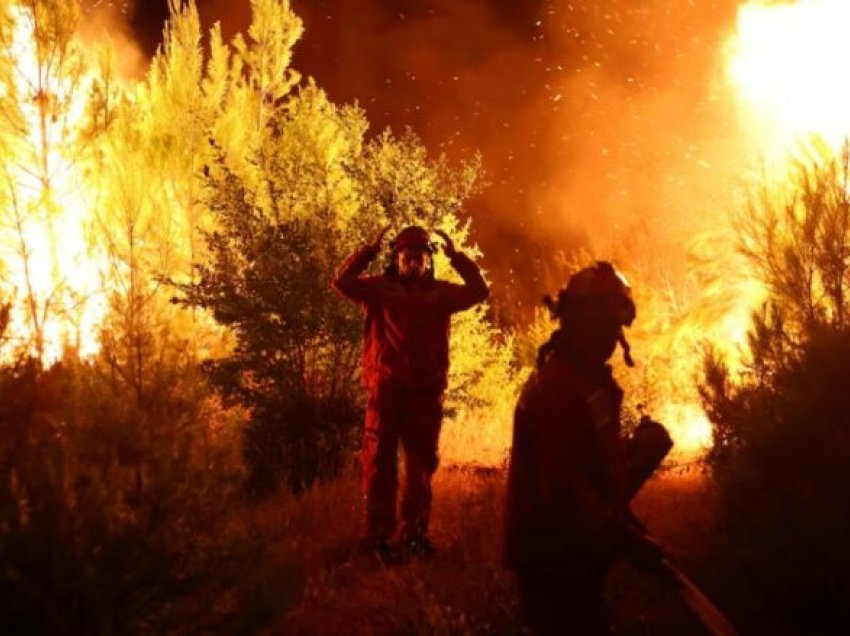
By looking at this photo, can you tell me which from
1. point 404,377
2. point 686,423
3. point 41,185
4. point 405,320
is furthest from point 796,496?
point 41,185

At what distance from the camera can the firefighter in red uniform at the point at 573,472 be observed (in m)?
2.69

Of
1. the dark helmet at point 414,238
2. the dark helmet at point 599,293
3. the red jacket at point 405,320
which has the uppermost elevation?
the dark helmet at point 414,238

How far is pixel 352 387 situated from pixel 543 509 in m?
6.51

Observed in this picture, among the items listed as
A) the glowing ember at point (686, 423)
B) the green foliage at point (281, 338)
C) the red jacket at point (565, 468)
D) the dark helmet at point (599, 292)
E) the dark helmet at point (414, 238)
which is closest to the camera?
the red jacket at point (565, 468)

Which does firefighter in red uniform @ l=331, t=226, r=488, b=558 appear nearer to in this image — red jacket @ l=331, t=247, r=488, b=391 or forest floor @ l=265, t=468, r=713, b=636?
red jacket @ l=331, t=247, r=488, b=391

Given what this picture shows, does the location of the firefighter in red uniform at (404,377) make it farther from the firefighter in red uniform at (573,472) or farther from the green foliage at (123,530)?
the firefighter in red uniform at (573,472)

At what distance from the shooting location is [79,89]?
13.7m

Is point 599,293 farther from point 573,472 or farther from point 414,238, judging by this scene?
point 414,238

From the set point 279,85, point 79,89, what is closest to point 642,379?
point 279,85

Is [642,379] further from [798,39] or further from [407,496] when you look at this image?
[407,496]

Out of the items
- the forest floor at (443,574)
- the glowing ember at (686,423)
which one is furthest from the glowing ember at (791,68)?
the forest floor at (443,574)

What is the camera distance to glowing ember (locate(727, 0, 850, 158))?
1366cm

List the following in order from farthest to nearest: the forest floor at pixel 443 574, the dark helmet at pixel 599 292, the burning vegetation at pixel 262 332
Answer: the forest floor at pixel 443 574, the burning vegetation at pixel 262 332, the dark helmet at pixel 599 292

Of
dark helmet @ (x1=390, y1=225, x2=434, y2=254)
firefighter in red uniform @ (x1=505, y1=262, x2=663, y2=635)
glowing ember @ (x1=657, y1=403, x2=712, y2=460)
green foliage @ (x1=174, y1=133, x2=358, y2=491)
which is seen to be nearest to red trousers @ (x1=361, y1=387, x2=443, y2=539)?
dark helmet @ (x1=390, y1=225, x2=434, y2=254)
